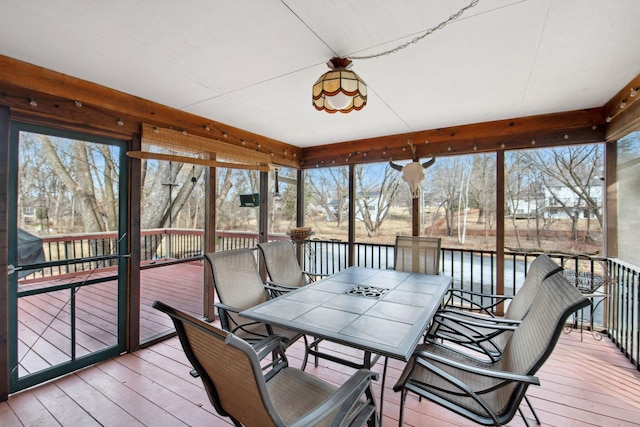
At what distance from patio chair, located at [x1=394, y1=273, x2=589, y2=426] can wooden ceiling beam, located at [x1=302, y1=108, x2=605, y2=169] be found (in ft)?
8.20

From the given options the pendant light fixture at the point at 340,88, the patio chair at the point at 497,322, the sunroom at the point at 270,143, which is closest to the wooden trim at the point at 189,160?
the sunroom at the point at 270,143

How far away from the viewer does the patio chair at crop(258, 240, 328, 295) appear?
3020 millimetres

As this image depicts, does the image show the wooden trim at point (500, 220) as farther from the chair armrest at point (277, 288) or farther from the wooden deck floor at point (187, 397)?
the chair armrest at point (277, 288)

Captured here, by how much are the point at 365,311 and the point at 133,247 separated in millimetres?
2390

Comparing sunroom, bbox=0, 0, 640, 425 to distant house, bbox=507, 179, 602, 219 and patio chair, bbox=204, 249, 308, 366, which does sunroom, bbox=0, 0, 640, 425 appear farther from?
patio chair, bbox=204, 249, 308, 366

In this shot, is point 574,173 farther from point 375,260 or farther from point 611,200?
point 375,260

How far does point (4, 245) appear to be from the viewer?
2121mm

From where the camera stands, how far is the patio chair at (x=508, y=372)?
1.30 metres

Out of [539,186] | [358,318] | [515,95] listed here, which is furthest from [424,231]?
[358,318]

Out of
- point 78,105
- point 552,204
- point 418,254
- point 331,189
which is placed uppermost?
point 78,105

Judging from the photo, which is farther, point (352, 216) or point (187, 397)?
point (352, 216)

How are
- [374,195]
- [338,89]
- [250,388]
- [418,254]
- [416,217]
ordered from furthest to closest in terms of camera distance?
[374,195] < [416,217] < [418,254] < [338,89] < [250,388]

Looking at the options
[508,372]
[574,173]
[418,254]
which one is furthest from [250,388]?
[574,173]

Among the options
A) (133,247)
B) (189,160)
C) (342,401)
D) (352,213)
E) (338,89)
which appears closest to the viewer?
(342,401)
